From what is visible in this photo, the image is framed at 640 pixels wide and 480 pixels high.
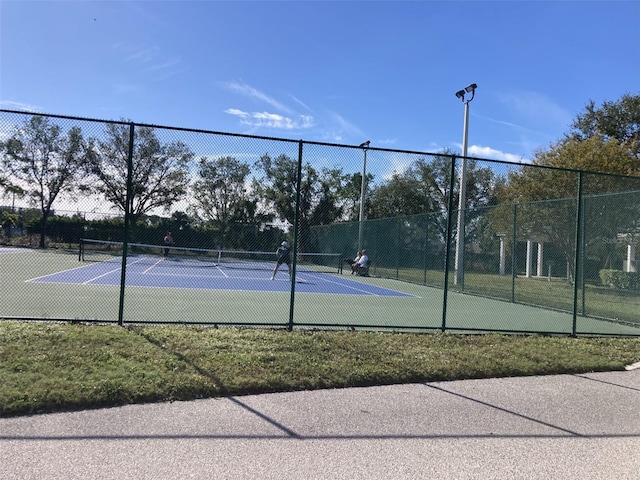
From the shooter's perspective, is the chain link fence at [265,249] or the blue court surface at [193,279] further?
the blue court surface at [193,279]

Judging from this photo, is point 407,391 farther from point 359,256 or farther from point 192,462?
point 359,256

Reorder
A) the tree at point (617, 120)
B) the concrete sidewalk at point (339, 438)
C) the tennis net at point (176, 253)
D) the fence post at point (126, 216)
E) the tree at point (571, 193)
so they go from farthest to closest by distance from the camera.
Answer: the tree at point (617, 120)
the tree at point (571, 193)
the tennis net at point (176, 253)
the fence post at point (126, 216)
the concrete sidewalk at point (339, 438)

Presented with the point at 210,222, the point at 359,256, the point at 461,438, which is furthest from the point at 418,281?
the point at 461,438

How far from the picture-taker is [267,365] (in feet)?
19.0

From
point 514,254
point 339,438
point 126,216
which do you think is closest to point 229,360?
point 339,438

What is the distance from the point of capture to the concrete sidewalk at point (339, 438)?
136 inches

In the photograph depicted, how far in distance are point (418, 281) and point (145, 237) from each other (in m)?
13.1

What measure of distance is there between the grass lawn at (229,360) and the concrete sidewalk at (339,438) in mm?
272

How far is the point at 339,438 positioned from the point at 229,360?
85.1 inches

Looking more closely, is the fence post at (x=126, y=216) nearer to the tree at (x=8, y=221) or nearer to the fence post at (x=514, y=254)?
the tree at (x=8, y=221)

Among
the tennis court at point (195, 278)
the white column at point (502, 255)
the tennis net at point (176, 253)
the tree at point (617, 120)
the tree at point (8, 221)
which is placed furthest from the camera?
the tree at point (617, 120)

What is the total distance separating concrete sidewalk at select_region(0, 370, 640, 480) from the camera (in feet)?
11.3

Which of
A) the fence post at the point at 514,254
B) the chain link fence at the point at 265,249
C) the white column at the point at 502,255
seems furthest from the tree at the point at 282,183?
Result: the white column at the point at 502,255

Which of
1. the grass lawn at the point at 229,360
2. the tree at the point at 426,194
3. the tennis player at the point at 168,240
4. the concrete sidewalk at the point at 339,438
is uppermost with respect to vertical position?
the tree at the point at 426,194
